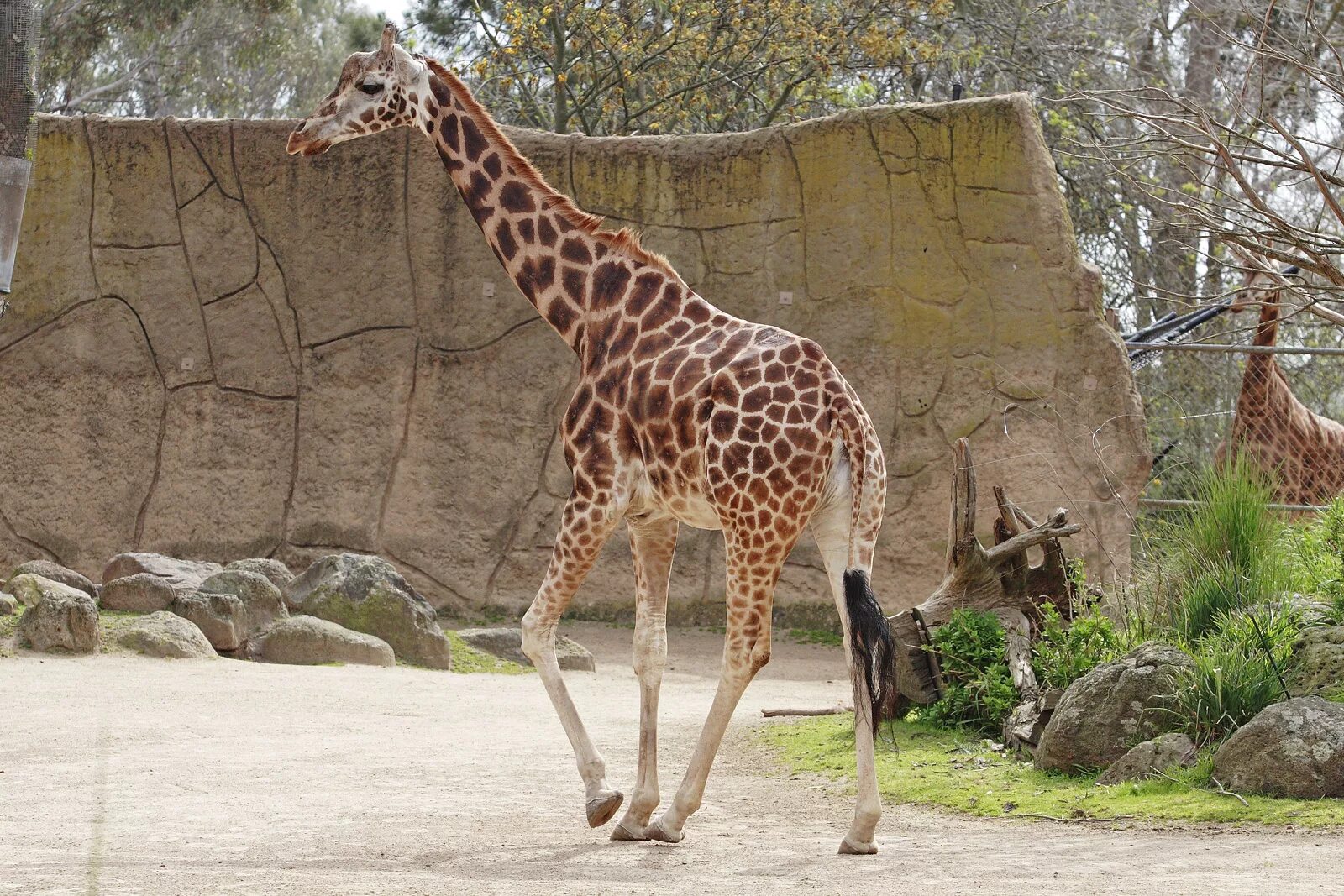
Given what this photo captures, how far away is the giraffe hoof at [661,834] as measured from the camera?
4680mm

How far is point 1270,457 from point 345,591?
5.48m

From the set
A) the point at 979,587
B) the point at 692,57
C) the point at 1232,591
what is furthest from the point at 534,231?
the point at 692,57

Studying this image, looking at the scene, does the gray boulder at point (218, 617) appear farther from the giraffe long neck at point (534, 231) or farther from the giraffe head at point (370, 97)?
the giraffe long neck at point (534, 231)

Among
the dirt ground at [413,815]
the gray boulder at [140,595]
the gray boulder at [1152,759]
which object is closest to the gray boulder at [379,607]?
the gray boulder at [140,595]

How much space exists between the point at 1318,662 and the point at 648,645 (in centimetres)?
238

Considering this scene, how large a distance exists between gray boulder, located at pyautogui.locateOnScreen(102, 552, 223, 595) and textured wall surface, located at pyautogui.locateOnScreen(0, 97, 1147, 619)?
1.24 m

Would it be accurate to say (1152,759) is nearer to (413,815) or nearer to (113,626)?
(413,815)

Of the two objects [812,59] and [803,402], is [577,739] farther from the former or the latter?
[812,59]

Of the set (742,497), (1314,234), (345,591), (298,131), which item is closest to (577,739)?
(742,497)

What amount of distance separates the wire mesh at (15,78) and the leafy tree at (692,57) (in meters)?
7.79

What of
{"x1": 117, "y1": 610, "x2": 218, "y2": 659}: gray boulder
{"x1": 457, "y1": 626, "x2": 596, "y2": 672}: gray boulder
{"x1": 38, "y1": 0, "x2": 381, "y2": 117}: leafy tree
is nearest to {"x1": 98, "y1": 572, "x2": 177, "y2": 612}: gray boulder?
{"x1": 117, "y1": 610, "x2": 218, "y2": 659}: gray boulder

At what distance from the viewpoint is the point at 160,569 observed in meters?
8.95

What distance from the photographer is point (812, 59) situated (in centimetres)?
1335

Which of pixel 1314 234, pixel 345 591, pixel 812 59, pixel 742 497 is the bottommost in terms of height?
pixel 345 591
